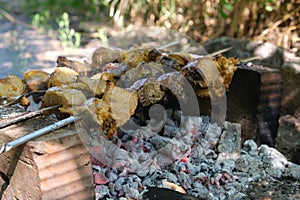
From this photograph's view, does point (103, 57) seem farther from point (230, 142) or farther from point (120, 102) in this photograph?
point (230, 142)

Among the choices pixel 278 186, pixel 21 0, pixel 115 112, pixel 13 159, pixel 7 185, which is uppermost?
pixel 21 0

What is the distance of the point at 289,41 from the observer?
407 cm

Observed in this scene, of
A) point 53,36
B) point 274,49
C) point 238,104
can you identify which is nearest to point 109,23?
point 53,36

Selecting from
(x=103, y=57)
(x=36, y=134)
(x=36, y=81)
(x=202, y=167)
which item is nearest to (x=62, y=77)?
(x=36, y=81)

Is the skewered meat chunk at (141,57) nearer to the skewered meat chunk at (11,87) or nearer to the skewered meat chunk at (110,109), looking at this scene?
the skewered meat chunk at (110,109)

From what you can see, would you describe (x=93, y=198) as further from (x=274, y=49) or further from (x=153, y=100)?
(x=274, y=49)

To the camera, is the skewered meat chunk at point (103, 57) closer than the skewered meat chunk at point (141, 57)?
No

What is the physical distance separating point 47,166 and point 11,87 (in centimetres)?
64

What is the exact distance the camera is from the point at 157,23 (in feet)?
16.0

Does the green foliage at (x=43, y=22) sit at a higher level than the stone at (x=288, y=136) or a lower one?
higher

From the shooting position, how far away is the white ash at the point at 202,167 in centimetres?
168

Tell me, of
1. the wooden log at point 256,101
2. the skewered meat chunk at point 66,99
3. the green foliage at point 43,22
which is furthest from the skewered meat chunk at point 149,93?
the green foliage at point 43,22

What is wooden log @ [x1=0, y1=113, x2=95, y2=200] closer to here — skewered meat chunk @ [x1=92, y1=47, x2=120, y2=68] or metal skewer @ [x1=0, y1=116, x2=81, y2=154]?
metal skewer @ [x1=0, y1=116, x2=81, y2=154]

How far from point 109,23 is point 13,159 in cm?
415
